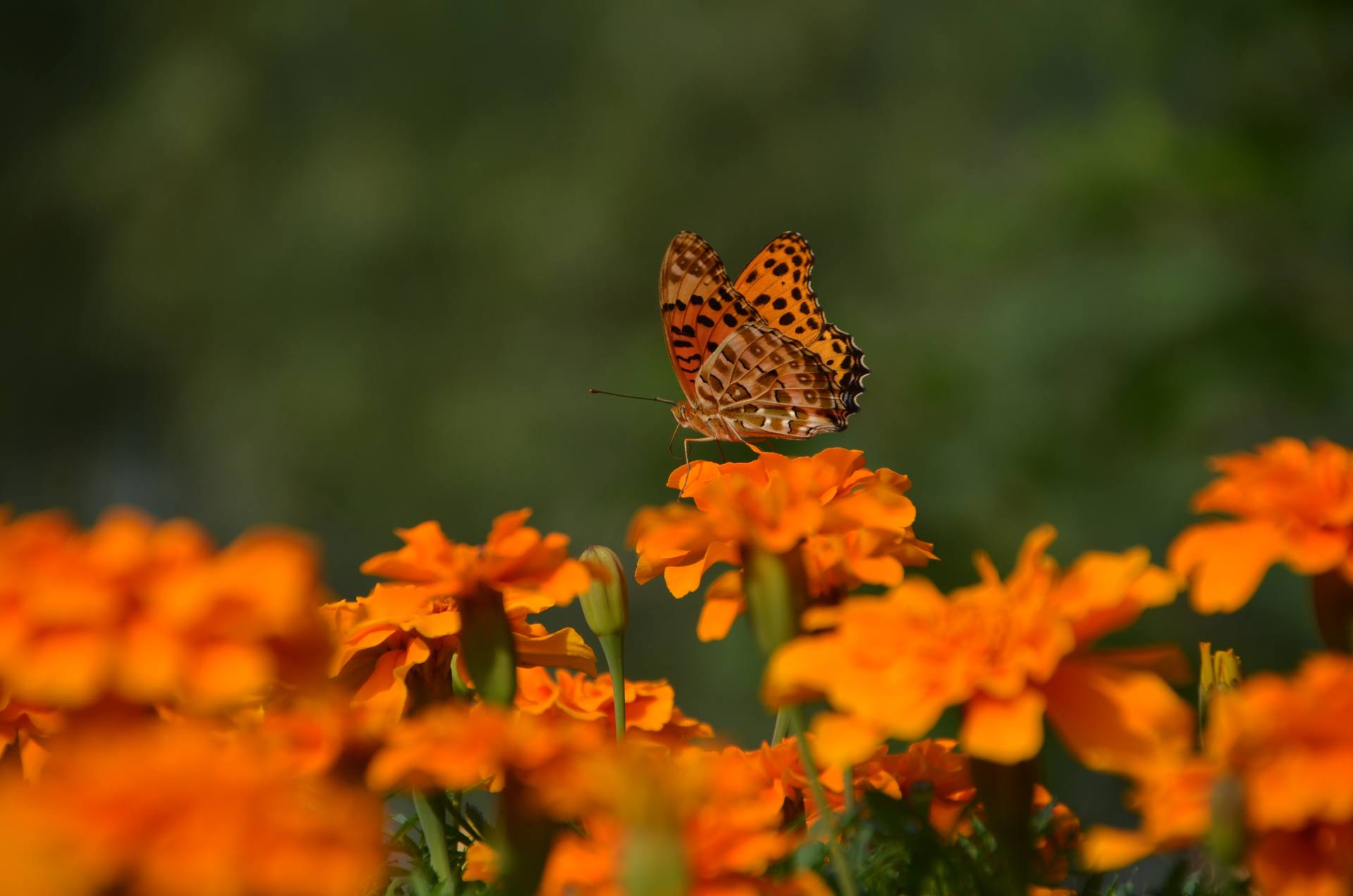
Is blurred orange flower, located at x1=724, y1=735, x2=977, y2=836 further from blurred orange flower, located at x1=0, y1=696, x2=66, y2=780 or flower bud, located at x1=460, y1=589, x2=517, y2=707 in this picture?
blurred orange flower, located at x1=0, y1=696, x2=66, y2=780

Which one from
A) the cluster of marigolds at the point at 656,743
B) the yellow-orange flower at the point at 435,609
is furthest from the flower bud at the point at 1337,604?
the yellow-orange flower at the point at 435,609

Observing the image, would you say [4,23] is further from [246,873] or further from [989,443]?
[246,873]

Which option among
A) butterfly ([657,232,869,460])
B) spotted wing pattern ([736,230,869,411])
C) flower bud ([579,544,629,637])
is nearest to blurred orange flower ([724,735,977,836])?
flower bud ([579,544,629,637])

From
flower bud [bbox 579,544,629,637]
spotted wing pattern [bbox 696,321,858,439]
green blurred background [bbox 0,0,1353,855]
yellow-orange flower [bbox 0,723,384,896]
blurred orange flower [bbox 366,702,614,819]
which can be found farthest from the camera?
green blurred background [bbox 0,0,1353,855]

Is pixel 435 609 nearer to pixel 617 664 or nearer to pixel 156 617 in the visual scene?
pixel 617 664

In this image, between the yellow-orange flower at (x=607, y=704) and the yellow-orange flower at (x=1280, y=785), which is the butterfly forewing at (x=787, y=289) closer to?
the yellow-orange flower at (x=607, y=704)
